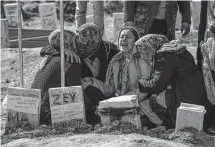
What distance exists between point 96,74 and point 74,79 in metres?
0.37

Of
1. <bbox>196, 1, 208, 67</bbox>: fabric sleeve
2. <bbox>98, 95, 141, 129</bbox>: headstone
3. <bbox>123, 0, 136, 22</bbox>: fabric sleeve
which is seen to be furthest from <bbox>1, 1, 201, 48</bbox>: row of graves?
<bbox>98, 95, 141, 129</bbox>: headstone

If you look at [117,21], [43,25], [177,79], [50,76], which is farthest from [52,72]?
[43,25]

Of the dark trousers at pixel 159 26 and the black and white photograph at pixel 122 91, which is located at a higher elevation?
the dark trousers at pixel 159 26

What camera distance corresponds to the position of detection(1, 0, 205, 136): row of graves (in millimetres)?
4523

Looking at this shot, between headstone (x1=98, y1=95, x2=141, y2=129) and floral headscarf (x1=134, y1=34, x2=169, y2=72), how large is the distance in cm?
53

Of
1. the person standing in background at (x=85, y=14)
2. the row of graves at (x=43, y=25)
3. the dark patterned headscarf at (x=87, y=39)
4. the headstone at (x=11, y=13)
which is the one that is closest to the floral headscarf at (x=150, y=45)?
the dark patterned headscarf at (x=87, y=39)

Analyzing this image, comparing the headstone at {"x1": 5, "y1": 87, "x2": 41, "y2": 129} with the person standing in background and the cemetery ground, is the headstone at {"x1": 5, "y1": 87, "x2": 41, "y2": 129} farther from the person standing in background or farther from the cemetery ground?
the person standing in background

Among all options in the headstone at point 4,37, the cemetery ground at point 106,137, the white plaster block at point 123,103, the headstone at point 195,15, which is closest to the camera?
the cemetery ground at point 106,137

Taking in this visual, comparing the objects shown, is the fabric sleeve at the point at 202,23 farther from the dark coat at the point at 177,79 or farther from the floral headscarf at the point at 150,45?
the floral headscarf at the point at 150,45

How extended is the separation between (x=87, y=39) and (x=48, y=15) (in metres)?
8.10

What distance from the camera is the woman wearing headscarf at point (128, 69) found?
5.11 meters

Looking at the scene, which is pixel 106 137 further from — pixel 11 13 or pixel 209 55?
pixel 11 13

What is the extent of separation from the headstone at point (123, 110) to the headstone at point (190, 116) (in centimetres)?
42

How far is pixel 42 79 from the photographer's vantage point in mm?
5312
